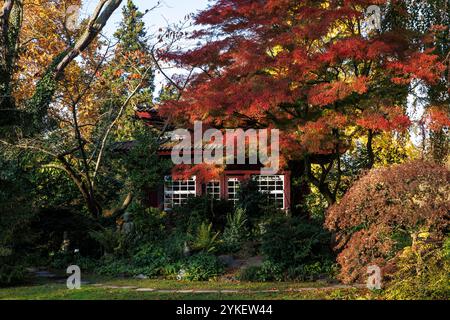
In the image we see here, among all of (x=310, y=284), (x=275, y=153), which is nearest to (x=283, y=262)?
(x=310, y=284)

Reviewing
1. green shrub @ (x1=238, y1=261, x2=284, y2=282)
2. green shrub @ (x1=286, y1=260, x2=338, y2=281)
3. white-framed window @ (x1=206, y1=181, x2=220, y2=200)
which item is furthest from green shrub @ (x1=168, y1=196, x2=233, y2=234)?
green shrub @ (x1=286, y1=260, x2=338, y2=281)

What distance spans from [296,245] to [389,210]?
2912 mm

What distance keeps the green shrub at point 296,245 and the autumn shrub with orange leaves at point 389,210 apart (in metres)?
1.91

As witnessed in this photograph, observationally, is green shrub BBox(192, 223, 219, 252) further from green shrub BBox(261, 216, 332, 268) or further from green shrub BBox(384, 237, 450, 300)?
green shrub BBox(384, 237, 450, 300)

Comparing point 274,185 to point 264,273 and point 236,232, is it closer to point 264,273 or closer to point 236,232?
point 236,232

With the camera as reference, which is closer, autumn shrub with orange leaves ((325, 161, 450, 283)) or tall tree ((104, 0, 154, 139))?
autumn shrub with orange leaves ((325, 161, 450, 283))

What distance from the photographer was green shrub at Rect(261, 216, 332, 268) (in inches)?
408

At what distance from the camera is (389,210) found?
312 inches

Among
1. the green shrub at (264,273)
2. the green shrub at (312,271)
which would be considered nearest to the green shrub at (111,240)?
the green shrub at (264,273)

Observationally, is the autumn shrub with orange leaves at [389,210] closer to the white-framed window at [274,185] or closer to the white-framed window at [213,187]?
the white-framed window at [274,185]

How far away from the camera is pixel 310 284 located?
31.0ft

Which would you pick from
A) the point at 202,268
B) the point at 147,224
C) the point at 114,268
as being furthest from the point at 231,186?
the point at 202,268

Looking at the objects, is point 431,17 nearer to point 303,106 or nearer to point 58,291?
point 303,106

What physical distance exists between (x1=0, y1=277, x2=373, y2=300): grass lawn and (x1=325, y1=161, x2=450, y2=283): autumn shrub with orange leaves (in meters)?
0.58
